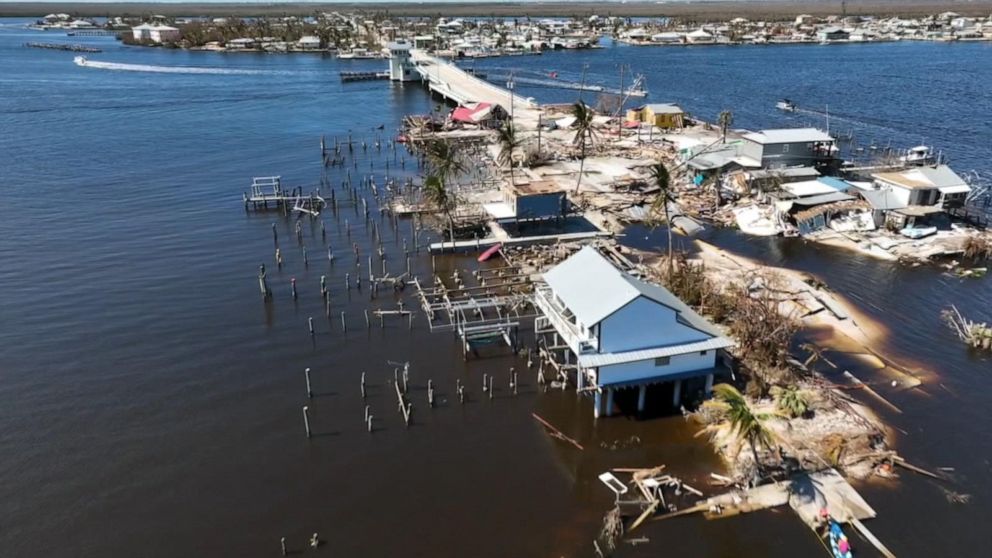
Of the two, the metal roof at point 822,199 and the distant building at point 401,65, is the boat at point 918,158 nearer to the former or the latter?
the metal roof at point 822,199

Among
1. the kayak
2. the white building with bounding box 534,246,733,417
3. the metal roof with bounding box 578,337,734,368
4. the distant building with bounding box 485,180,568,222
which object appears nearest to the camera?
the metal roof with bounding box 578,337,734,368

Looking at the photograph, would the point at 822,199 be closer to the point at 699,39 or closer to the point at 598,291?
the point at 598,291

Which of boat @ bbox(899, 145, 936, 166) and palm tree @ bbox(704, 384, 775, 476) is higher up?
boat @ bbox(899, 145, 936, 166)

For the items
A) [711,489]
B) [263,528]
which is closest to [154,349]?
[263,528]

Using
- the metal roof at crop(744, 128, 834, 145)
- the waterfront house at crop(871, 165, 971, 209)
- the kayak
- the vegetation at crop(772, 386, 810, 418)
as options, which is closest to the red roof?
the metal roof at crop(744, 128, 834, 145)

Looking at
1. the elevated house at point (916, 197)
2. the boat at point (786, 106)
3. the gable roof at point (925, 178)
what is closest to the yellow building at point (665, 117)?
the boat at point (786, 106)

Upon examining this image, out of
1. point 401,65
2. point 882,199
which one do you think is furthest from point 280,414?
point 401,65

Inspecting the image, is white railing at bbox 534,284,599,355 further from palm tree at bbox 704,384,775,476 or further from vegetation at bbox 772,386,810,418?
vegetation at bbox 772,386,810,418

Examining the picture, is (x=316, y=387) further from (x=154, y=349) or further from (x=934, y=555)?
(x=934, y=555)
